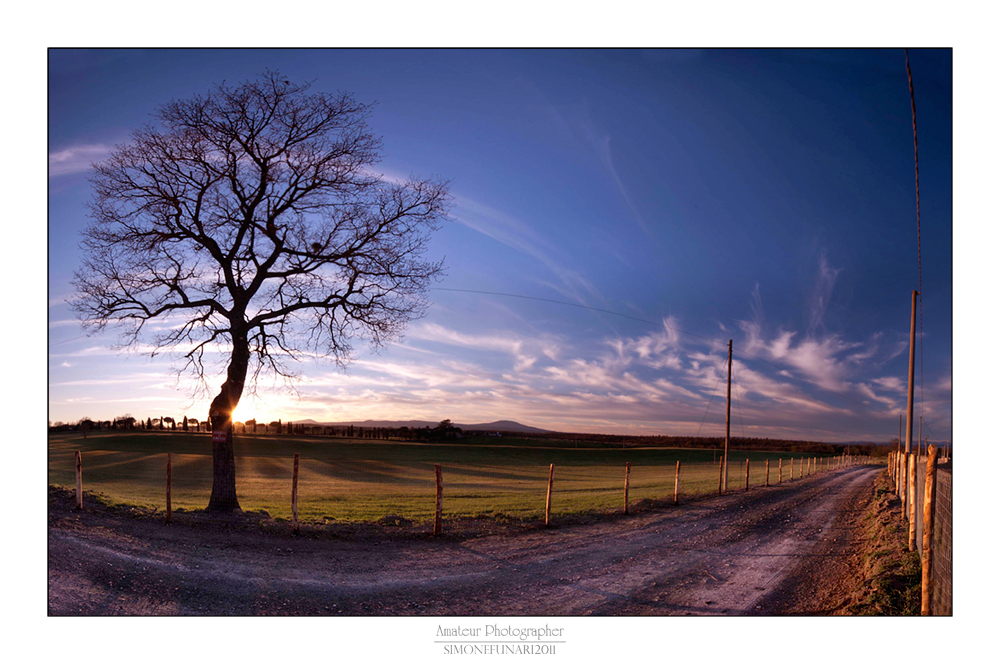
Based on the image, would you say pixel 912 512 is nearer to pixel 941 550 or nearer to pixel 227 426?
pixel 941 550

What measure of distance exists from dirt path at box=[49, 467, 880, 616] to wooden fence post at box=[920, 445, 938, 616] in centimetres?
130

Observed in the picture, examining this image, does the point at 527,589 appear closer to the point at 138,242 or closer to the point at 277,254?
the point at 277,254

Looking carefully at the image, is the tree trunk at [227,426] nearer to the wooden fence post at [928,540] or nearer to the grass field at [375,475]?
the grass field at [375,475]

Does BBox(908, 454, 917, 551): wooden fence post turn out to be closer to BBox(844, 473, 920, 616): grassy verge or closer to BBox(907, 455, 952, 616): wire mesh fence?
BBox(844, 473, 920, 616): grassy verge

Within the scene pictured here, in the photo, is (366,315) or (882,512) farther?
(882,512)

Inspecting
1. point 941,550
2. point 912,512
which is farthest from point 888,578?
point 912,512

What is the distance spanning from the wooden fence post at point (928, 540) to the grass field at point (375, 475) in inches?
398

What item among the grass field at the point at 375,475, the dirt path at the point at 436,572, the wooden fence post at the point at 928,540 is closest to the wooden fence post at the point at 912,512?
the dirt path at the point at 436,572

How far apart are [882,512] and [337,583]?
1738 cm

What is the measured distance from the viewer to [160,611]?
7617mm

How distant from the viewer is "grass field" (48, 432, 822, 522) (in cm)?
2184

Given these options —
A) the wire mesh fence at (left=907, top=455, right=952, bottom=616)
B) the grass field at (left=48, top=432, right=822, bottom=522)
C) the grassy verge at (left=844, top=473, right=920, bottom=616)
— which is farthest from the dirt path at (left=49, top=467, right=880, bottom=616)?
the grass field at (left=48, top=432, right=822, bottom=522)

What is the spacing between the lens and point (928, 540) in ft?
22.1
